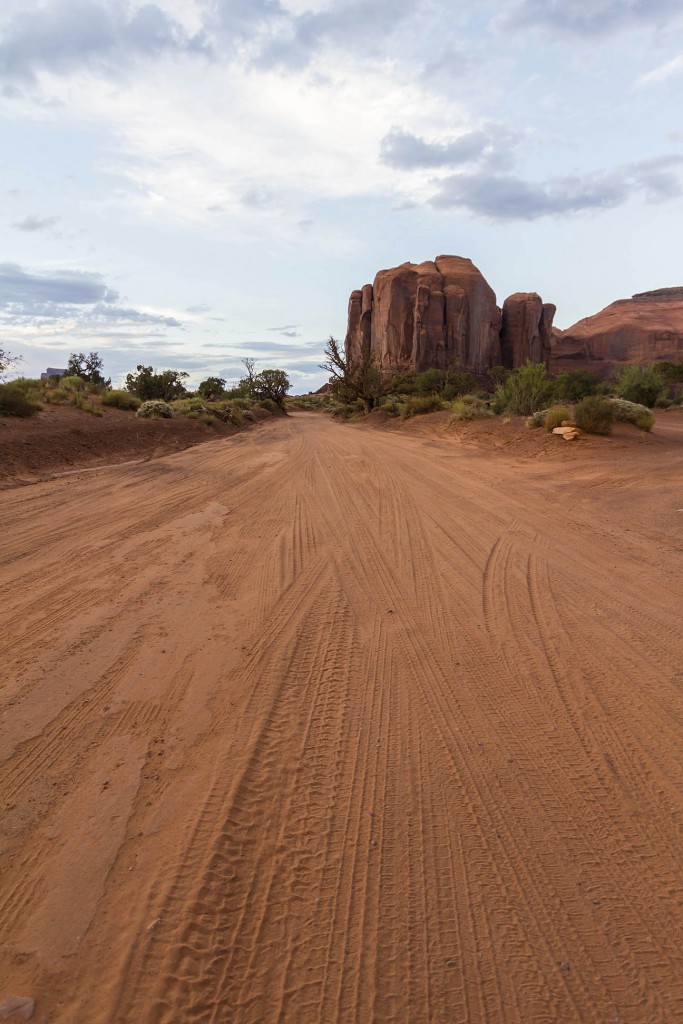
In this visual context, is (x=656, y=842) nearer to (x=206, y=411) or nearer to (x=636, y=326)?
(x=206, y=411)

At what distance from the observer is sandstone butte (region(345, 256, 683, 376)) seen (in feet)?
263

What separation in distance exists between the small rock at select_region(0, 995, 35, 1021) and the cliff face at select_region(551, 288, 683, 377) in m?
90.8

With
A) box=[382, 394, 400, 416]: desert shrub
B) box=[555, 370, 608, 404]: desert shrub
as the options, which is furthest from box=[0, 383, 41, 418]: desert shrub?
box=[555, 370, 608, 404]: desert shrub

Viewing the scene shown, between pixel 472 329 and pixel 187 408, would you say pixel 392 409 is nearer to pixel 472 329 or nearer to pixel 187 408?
pixel 187 408

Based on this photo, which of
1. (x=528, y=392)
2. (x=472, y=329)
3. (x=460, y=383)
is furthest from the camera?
(x=472, y=329)

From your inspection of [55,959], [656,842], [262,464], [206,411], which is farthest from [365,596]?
[206,411]

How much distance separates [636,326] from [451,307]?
32359 mm

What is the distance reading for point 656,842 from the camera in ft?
8.84

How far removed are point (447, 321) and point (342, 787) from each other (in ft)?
275

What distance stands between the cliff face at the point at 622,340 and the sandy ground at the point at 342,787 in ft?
286

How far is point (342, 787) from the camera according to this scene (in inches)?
119

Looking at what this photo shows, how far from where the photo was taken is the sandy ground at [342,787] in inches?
83.7

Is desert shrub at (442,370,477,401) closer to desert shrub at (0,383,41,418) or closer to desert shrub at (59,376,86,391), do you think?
desert shrub at (59,376,86,391)

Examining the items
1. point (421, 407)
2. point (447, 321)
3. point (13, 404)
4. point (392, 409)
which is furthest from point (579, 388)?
point (13, 404)
